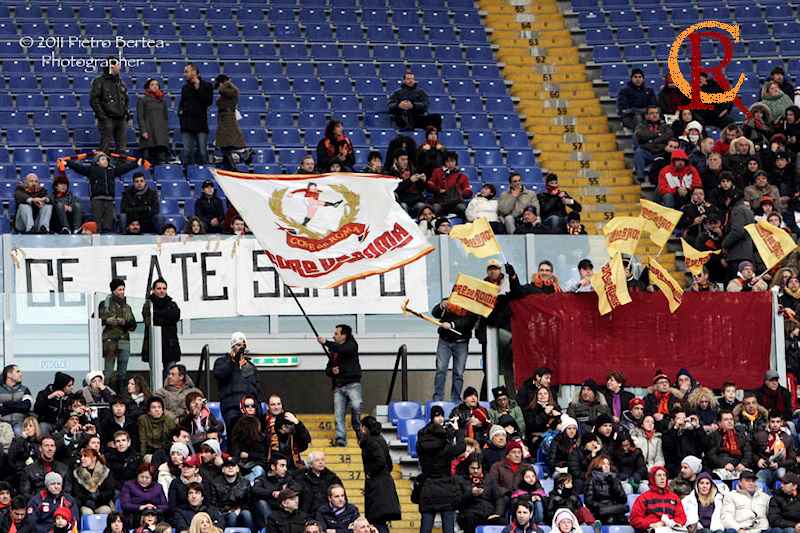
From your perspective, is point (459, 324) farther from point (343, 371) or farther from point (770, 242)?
point (770, 242)

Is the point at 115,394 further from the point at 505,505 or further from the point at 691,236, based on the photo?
the point at 691,236

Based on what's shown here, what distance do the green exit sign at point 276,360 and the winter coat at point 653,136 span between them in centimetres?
672

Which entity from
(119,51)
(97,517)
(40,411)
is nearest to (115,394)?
(40,411)

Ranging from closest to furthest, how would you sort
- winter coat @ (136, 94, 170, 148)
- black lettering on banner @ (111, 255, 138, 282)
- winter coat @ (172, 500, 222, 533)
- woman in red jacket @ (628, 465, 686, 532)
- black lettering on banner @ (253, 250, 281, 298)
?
winter coat @ (172, 500, 222, 533) → woman in red jacket @ (628, 465, 686, 532) → black lettering on banner @ (111, 255, 138, 282) → black lettering on banner @ (253, 250, 281, 298) → winter coat @ (136, 94, 170, 148)

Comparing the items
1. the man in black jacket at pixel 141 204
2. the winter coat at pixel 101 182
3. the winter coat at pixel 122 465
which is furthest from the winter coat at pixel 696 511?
the winter coat at pixel 101 182

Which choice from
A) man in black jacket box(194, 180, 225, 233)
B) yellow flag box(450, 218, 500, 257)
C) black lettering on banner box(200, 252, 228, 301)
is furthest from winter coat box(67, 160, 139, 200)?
yellow flag box(450, 218, 500, 257)

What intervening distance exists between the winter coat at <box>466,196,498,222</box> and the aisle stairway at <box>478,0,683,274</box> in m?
2.46

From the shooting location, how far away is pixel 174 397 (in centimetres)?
2416

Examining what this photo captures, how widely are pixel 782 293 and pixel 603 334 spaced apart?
2402mm

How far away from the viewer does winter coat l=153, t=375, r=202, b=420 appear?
945 inches

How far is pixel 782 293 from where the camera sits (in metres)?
27.1

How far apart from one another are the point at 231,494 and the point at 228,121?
9.54 m

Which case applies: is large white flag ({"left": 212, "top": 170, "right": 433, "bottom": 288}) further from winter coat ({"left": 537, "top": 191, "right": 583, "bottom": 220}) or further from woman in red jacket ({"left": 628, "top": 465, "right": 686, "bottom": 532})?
woman in red jacket ({"left": 628, "top": 465, "right": 686, "bottom": 532})

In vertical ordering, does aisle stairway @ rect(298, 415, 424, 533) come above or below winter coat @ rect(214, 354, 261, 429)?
below
